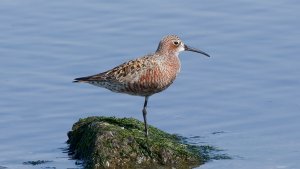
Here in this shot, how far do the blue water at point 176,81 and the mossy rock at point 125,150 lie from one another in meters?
0.34

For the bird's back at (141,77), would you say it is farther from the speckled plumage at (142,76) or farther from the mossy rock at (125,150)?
the mossy rock at (125,150)

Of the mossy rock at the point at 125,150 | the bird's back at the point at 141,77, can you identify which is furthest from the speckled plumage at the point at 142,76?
the mossy rock at the point at 125,150

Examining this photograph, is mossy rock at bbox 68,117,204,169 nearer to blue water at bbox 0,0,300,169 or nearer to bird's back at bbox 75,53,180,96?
blue water at bbox 0,0,300,169

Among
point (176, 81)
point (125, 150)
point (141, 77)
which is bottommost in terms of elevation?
point (125, 150)

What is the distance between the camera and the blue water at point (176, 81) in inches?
563

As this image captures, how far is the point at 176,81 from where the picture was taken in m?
17.2

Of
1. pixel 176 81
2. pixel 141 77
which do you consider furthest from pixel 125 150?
pixel 176 81

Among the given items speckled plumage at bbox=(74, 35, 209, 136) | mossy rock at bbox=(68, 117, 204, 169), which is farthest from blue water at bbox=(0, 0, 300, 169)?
speckled plumage at bbox=(74, 35, 209, 136)

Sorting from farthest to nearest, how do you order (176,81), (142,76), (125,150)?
(176,81), (142,76), (125,150)

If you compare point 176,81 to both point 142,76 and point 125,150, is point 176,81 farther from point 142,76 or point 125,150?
point 125,150

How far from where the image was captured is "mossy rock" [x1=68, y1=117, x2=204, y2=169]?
11984 millimetres

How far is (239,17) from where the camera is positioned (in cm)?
1923

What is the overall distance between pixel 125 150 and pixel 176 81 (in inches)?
207

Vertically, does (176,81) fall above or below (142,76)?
above
